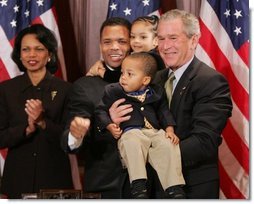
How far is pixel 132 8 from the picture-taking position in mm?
2238


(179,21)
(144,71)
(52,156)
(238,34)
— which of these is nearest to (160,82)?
(144,71)

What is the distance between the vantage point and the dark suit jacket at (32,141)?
7.21 ft

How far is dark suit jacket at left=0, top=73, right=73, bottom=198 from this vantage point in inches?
86.5

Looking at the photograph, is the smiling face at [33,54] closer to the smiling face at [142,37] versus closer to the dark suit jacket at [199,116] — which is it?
the smiling face at [142,37]

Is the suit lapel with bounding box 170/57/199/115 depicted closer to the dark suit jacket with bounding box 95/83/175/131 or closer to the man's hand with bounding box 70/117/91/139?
the dark suit jacket with bounding box 95/83/175/131

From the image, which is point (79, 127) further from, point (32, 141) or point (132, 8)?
point (132, 8)

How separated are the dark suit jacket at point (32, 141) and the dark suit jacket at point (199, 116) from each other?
0.45 metres

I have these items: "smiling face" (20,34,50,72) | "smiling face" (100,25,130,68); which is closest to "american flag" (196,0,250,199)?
"smiling face" (100,25,130,68)

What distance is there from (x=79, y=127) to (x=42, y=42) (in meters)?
0.41

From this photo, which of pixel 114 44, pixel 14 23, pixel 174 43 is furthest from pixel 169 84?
pixel 14 23

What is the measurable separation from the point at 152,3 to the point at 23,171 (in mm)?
871

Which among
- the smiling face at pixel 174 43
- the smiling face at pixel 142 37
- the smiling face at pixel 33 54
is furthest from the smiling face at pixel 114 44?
the smiling face at pixel 33 54

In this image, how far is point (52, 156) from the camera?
2.22 meters

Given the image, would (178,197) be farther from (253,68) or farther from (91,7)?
(91,7)
